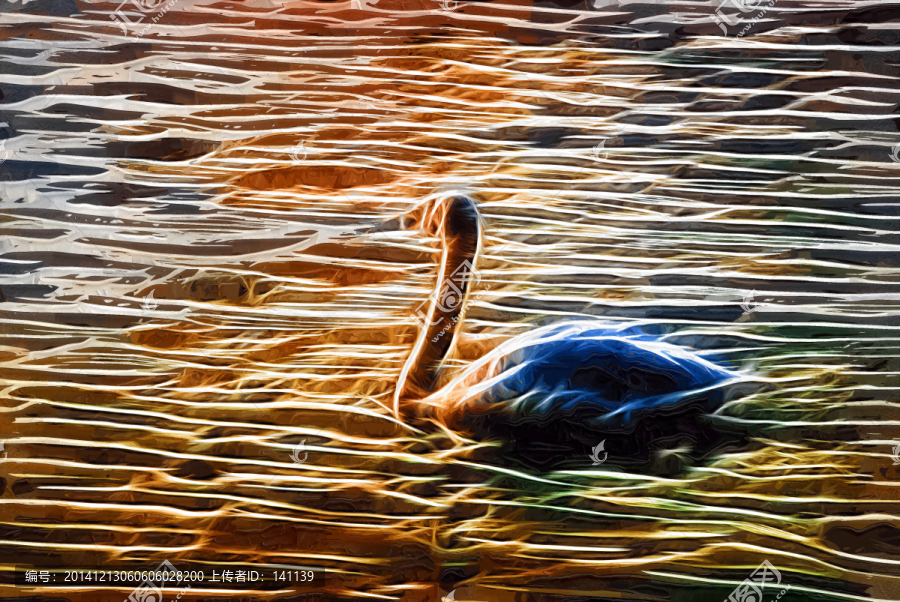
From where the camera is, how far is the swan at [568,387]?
126cm

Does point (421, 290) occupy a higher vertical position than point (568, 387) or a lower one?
higher

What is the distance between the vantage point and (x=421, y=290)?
50.3 inches

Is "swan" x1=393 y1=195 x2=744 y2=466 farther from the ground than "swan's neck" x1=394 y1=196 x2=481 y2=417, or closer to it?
closer to it

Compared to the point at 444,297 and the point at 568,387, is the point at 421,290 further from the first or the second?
the point at 568,387

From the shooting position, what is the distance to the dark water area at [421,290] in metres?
1.26

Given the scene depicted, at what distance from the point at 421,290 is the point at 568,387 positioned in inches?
15.7

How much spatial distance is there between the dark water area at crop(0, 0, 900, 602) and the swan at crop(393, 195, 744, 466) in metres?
0.01

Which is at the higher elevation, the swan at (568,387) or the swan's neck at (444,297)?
the swan's neck at (444,297)

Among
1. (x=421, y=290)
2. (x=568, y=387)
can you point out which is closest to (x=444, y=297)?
(x=421, y=290)

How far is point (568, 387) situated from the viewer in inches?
49.8

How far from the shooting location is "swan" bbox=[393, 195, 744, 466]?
126 centimetres

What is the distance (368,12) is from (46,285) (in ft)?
3.17

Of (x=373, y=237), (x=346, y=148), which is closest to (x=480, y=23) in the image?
(x=346, y=148)

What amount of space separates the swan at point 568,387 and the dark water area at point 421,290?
1cm
